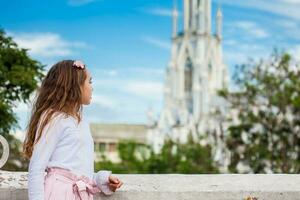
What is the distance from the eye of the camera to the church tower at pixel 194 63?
7662 cm

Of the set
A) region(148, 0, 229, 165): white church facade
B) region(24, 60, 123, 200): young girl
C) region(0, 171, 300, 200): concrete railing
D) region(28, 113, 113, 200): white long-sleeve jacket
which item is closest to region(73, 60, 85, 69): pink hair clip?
region(24, 60, 123, 200): young girl

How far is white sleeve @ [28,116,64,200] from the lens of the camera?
3.50 m

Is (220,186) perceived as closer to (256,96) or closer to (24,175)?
(24,175)

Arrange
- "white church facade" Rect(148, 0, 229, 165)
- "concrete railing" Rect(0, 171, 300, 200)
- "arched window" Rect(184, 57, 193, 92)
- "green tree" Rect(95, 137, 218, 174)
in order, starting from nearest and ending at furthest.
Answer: "concrete railing" Rect(0, 171, 300, 200) → "green tree" Rect(95, 137, 218, 174) → "white church facade" Rect(148, 0, 229, 165) → "arched window" Rect(184, 57, 193, 92)

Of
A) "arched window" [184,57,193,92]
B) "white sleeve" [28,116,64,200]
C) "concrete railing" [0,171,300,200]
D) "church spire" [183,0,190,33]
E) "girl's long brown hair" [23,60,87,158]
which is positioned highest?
"church spire" [183,0,190,33]

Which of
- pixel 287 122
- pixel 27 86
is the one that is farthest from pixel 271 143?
pixel 27 86

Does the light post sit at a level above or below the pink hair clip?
below

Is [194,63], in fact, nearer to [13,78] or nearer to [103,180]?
[13,78]

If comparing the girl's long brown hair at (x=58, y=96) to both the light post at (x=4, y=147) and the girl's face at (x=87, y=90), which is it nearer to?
the girl's face at (x=87, y=90)

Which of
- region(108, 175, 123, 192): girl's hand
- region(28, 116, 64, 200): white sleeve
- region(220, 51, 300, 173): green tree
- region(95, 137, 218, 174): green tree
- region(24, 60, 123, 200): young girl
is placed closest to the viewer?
region(28, 116, 64, 200): white sleeve

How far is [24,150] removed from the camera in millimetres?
3777

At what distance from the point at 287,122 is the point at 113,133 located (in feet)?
181

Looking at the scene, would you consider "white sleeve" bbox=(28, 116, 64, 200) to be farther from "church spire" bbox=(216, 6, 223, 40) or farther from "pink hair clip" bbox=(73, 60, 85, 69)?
"church spire" bbox=(216, 6, 223, 40)

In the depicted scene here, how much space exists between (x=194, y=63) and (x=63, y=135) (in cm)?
7571
